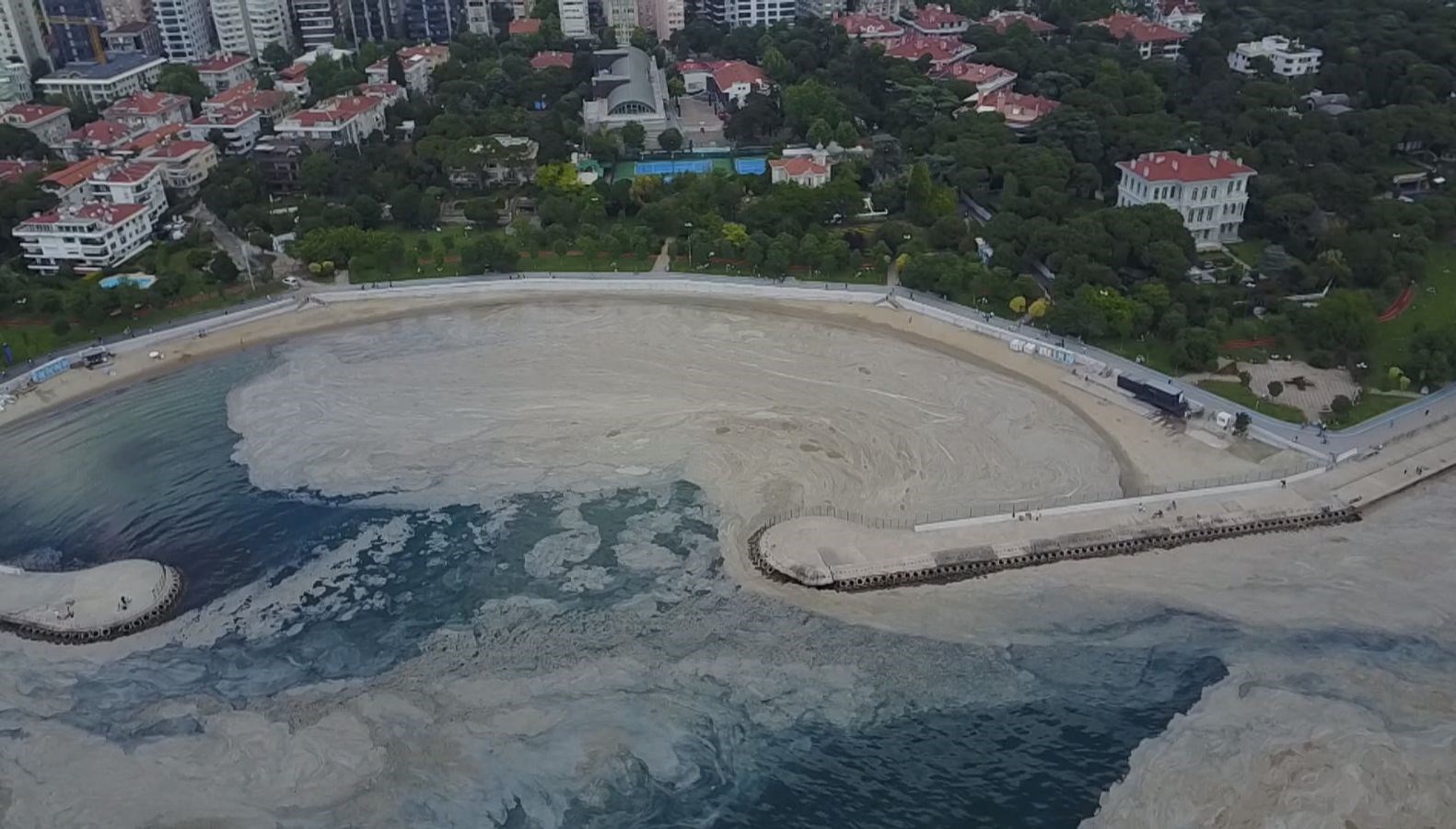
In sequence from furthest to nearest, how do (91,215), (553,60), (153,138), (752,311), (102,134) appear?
(553,60), (153,138), (102,134), (91,215), (752,311)

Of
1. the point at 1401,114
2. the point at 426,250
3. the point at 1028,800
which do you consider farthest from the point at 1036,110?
the point at 1028,800

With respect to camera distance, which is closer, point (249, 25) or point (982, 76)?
point (982, 76)

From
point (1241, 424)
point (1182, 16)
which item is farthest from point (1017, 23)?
point (1241, 424)

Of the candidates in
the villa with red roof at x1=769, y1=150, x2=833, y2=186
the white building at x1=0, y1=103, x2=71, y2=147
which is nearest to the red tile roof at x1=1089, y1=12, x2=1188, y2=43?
the villa with red roof at x1=769, y1=150, x2=833, y2=186

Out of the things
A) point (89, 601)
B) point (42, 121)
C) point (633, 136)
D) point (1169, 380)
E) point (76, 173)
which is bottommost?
point (89, 601)

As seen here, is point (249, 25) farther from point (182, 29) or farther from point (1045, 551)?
point (1045, 551)

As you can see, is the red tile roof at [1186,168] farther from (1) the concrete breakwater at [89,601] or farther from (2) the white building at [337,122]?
(2) the white building at [337,122]

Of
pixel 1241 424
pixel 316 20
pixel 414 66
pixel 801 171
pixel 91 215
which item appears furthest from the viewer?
pixel 316 20

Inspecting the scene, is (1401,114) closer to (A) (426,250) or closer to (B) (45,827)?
(A) (426,250)
